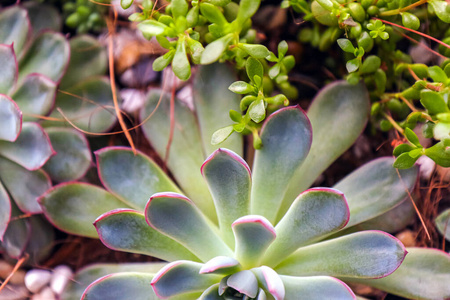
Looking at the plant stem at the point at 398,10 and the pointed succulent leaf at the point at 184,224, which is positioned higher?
the plant stem at the point at 398,10

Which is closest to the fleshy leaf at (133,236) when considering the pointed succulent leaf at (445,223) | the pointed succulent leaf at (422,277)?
the pointed succulent leaf at (422,277)

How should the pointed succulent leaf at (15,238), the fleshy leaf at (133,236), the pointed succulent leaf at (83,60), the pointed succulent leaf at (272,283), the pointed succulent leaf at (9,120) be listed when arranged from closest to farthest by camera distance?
the pointed succulent leaf at (272,283) < the fleshy leaf at (133,236) < the pointed succulent leaf at (9,120) < the pointed succulent leaf at (15,238) < the pointed succulent leaf at (83,60)

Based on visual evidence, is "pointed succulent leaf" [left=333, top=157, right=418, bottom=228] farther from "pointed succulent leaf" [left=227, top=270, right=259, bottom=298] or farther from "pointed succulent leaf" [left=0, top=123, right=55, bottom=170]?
"pointed succulent leaf" [left=0, top=123, right=55, bottom=170]

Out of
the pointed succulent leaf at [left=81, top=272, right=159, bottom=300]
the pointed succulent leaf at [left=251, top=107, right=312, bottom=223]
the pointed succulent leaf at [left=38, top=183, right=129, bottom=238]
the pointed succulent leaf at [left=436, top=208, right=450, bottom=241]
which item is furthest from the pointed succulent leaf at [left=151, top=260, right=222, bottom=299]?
the pointed succulent leaf at [left=436, top=208, right=450, bottom=241]

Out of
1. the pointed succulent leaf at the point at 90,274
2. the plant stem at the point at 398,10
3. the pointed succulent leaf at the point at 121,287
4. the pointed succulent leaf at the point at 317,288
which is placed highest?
the plant stem at the point at 398,10

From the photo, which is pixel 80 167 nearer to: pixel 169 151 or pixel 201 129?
pixel 169 151

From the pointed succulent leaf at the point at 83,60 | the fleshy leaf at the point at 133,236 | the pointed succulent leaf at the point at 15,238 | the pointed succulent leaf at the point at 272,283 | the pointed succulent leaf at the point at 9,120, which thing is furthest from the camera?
the pointed succulent leaf at the point at 83,60

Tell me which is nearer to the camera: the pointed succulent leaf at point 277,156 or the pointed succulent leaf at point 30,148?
the pointed succulent leaf at point 277,156

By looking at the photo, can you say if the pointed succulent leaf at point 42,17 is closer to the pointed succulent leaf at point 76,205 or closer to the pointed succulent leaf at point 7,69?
the pointed succulent leaf at point 7,69
